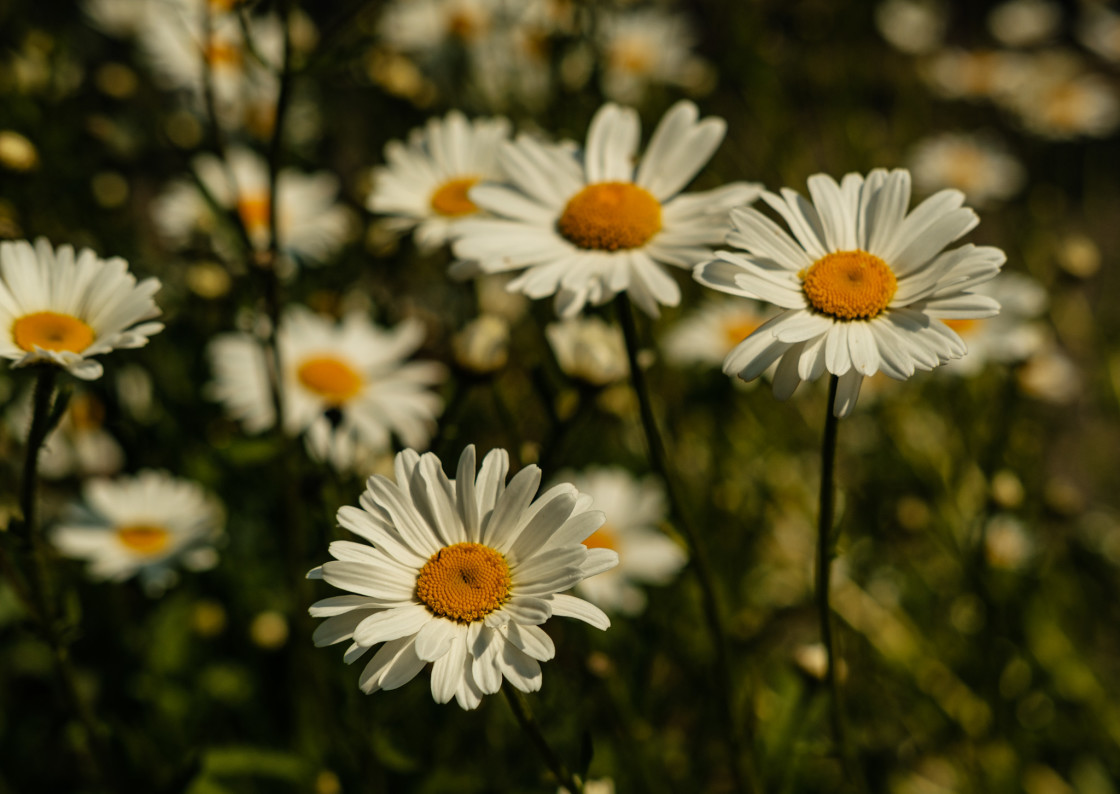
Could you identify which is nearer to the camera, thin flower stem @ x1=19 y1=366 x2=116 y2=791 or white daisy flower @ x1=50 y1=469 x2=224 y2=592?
thin flower stem @ x1=19 y1=366 x2=116 y2=791

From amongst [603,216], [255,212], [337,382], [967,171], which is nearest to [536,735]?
[603,216]

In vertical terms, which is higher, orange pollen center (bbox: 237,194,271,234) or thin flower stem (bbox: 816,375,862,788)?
orange pollen center (bbox: 237,194,271,234)

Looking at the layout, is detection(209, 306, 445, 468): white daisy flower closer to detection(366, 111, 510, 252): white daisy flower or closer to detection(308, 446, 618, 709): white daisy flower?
detection(366, 111, 510, 252): white daisy flower

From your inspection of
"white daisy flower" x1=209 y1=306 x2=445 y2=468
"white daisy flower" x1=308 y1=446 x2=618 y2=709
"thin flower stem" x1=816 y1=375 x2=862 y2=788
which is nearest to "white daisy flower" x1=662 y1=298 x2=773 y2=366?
"white daisy flower" x1=209 y1=306 x2=445 y2=468

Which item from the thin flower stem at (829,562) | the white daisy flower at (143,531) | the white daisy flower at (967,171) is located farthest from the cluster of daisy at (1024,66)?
the white daisy flower at (143,531)

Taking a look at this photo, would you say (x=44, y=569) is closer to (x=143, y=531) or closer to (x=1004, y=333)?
(x=143, y=531)

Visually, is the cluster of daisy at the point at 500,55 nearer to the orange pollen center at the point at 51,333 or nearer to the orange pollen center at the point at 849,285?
the orange pollen center at the point at 51,333
